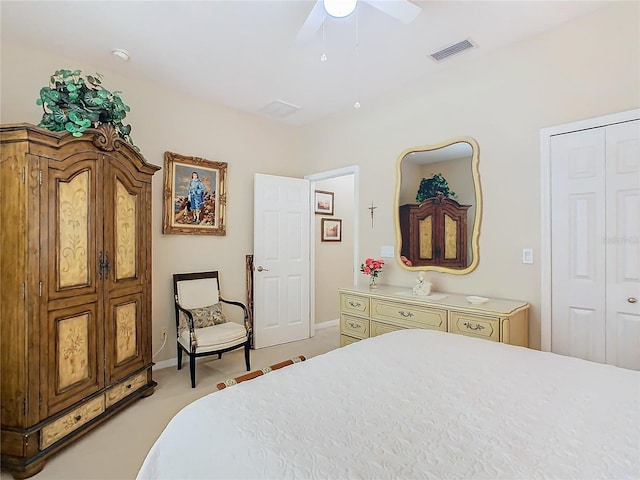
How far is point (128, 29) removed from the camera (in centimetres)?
254

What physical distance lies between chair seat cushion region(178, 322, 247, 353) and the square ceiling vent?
3.00 meters

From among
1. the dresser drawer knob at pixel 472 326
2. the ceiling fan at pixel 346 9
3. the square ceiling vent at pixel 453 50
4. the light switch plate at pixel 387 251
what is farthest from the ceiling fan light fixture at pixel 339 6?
the light switch plate at pixel 387 251

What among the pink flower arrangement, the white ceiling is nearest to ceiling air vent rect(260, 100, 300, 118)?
the white ceiling

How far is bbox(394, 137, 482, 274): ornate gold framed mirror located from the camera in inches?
120

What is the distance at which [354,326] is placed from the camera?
3396mm

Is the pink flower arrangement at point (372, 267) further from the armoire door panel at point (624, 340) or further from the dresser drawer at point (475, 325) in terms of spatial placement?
the armoire door panel at point (624, 340)

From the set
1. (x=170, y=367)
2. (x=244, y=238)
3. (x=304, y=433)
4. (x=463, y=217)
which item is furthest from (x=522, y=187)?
(x=170, y=367)

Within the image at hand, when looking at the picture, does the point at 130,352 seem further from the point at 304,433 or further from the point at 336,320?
the point at 336,320

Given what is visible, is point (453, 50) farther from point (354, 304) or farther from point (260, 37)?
point (354, 304)

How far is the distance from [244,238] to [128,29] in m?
2.34

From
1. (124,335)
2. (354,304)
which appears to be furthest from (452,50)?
(124,335)

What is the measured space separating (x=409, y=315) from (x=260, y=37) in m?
2.52

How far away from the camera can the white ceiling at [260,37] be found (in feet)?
7.65

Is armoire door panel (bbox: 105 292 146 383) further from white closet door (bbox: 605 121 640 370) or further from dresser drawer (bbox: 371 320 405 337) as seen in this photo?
white closet door (bbox: 605 121 640 370)
